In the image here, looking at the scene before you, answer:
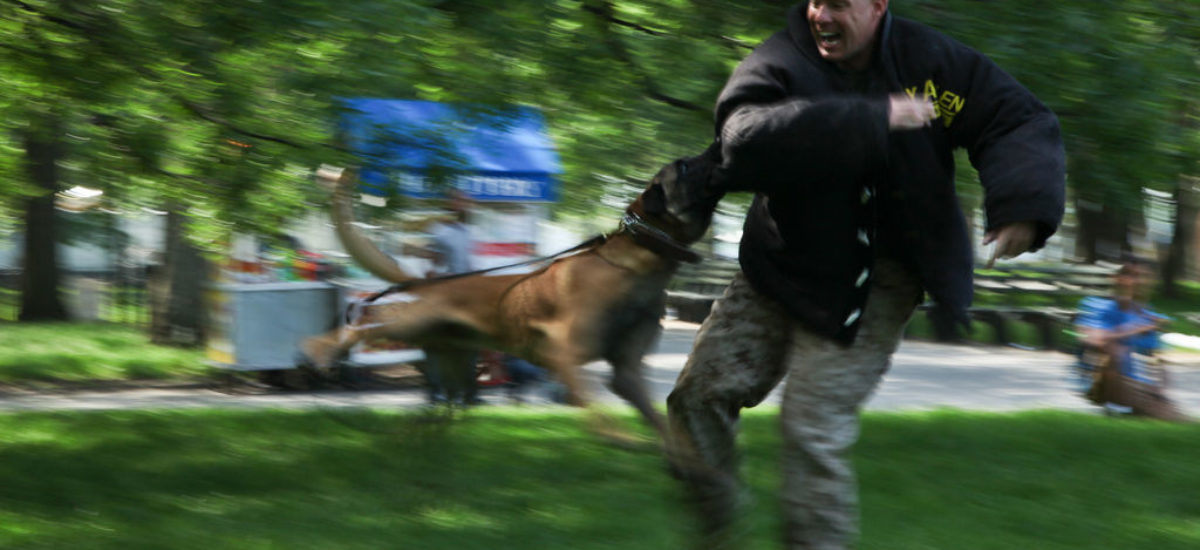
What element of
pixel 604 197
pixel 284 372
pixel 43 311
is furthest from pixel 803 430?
pixel 43 311

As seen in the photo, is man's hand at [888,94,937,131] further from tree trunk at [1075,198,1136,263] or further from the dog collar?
tree trunk at [1075,198,1136,263]

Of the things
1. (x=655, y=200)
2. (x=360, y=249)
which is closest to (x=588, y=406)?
(x=655, y=200)

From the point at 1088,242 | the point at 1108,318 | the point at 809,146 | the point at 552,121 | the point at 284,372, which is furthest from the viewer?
the point at 1088,242

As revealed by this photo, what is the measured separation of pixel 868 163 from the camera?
125 inches

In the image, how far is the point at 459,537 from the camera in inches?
197

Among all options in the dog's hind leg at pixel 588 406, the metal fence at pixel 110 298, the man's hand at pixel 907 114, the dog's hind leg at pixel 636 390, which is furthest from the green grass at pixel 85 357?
the man's hand at pixel 907 114

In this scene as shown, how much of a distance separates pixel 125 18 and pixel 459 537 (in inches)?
92.7

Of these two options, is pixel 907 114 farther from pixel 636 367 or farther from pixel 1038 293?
pixel 1038 293

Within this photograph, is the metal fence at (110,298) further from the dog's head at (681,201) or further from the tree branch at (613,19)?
the dog's head at (681,201)

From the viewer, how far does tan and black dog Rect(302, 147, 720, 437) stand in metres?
3.73

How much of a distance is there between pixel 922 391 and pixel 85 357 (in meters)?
8.53

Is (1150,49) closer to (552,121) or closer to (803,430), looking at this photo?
(552,121)

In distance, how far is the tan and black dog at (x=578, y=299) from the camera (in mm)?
3732

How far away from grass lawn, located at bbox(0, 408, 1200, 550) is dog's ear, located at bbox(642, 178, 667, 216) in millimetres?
778
